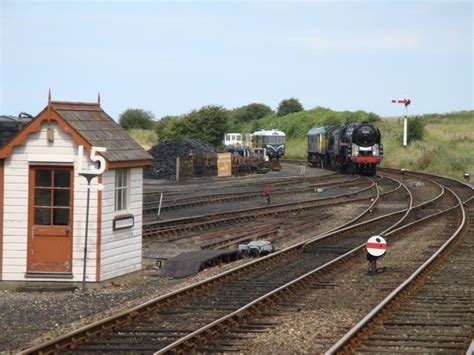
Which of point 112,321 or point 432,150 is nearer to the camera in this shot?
point 112,321

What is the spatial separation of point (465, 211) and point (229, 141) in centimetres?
5073

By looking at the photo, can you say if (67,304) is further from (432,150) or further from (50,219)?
(432,150)

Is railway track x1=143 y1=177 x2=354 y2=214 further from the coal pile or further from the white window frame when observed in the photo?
the white window frame

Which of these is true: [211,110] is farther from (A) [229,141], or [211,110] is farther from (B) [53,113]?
(B) [53,113]

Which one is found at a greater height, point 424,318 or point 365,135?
point 365,135

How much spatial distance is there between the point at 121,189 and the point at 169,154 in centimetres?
3682

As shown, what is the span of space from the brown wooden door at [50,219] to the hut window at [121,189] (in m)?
1.01

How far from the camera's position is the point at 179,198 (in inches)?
1347

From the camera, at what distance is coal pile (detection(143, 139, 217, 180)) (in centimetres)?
5019

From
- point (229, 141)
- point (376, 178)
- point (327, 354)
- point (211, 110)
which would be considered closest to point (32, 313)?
point (327, 354)

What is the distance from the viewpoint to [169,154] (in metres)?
52.6

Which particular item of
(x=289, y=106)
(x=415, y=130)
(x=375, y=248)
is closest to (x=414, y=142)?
(x=415, y=130)

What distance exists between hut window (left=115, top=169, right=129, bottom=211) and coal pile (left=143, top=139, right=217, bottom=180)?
1303 inches

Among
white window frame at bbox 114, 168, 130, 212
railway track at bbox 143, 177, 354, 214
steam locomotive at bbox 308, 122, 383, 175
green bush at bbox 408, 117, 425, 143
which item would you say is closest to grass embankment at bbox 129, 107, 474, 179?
green bush at bbox 408, 117, 425, 143
